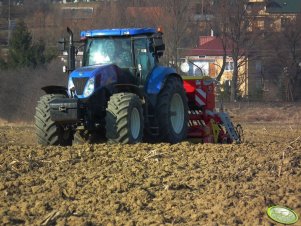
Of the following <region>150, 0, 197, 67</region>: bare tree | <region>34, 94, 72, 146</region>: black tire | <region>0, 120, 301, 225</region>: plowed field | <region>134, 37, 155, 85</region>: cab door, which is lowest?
<region>0, 120, 301, 225</region>: plowed field

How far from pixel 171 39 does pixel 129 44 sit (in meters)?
29.1

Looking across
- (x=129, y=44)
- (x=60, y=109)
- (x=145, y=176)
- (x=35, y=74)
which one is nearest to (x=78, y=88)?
(x=60, y=109)

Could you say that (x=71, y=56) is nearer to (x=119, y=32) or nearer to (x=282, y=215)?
(x=119, y=32)

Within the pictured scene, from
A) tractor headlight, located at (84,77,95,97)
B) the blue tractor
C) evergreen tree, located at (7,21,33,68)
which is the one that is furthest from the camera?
evergreen tree, located at (7,21,33,68)

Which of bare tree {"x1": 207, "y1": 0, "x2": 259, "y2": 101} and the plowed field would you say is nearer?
the plowed field

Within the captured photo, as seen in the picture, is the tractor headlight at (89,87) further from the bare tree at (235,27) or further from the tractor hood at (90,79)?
the bare tree at (235,27)

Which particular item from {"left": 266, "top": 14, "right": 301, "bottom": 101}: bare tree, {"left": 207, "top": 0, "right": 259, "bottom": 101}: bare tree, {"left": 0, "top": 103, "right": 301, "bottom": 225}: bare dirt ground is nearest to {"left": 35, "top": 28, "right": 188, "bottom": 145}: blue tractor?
{"left": 0, "top": 103, "right": 301, "bottom": 225}: bare dirt ground

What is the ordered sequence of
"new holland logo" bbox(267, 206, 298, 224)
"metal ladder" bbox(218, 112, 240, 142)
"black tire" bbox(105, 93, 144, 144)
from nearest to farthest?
"new holland logo" bbox(267, 206, 298, 224) → "black tire" bbox(105, 93, 144, 144) → "metal ladder" bbox(218, 112, 240, 142)

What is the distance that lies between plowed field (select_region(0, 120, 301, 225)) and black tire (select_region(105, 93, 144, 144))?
36.4 inches

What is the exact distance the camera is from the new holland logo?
6.45 meters

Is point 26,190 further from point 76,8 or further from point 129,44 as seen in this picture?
point 76,8

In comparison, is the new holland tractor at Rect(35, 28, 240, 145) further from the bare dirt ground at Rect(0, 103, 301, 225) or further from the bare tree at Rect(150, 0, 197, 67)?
the bare tree at Rect(150, 0, 197, 67)

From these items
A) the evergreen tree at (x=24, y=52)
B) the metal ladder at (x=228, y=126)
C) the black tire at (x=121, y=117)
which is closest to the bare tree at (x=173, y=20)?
the evergreen tree at (x=24, y=52)

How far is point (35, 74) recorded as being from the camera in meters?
36.2
